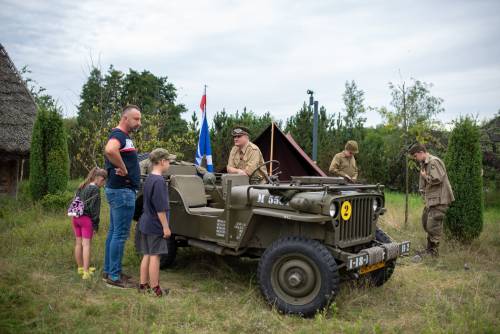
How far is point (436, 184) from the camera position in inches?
301

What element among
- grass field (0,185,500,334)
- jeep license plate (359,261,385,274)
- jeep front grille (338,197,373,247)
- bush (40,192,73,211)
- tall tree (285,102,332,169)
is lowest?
grass field (0,185,500,334)

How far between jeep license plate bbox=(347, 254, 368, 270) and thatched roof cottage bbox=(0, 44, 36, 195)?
34.4ft

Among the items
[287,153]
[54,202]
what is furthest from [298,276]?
[54,202]

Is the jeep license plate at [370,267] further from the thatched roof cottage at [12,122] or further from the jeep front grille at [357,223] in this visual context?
the thatched roof cottage at [12,122]

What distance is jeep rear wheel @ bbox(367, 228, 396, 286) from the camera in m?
5.72

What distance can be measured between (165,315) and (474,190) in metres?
6.44

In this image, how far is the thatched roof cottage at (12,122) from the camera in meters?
12.2

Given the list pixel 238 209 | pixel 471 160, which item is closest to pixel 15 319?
pixel 238 209

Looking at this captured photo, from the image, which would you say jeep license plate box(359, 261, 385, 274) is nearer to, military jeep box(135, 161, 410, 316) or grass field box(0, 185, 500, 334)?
military jeep box(135, 161, 410, 316)

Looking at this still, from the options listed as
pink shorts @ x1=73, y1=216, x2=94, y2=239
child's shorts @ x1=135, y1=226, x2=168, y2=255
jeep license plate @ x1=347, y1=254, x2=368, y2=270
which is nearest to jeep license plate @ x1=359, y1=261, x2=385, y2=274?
jeep license plate @ x1=347, y1=254, x2=368, y2=270

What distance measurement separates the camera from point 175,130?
22.7 metres

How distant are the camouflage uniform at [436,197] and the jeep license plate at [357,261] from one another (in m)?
3.43

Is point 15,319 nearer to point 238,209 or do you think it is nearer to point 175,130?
point 238,209

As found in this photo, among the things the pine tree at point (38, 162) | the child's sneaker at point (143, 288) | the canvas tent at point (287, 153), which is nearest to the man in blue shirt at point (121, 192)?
the child's sneaker at point (143, 288)
